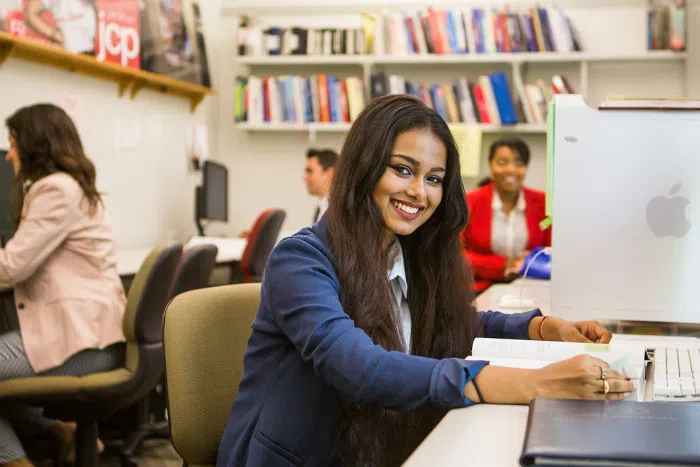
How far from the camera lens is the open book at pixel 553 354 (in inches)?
49.2

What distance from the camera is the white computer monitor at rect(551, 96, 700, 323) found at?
179 cm

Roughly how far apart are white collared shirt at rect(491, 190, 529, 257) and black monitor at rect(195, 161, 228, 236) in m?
1.82

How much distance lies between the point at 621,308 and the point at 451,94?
3.41m

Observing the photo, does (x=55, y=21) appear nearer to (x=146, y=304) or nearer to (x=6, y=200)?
(x=6, y=200)

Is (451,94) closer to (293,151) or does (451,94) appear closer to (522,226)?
(293,151)

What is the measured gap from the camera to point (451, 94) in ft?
16.8

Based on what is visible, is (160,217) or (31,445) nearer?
(31,445)

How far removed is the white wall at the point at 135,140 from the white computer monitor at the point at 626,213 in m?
2.49

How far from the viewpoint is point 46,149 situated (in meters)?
2.74

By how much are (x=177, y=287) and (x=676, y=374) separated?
1.72 metres

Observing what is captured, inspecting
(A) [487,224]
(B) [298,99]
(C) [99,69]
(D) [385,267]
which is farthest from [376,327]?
(B) [298,99]

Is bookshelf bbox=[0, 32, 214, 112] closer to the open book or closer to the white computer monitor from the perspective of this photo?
the white computer monitor

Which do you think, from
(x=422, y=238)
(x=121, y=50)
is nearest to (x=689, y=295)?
(x=422, y=238)

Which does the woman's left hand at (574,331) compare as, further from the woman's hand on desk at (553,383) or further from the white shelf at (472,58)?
the white shelf at (472,58)
